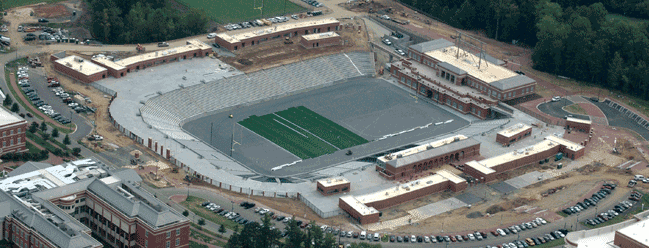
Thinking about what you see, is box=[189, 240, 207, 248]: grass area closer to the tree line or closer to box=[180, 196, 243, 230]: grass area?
the tree line

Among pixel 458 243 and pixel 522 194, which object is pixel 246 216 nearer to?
pixel 458 243

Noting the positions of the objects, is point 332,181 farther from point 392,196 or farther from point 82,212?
point 82,212

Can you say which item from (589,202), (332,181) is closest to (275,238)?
(332,181)

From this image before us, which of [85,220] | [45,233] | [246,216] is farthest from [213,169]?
[45,233]

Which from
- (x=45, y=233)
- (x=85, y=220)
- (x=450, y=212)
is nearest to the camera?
(x=45, y=233)

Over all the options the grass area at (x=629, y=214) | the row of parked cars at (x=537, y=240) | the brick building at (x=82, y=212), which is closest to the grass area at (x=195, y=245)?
the brick building at (x=82, y=212)

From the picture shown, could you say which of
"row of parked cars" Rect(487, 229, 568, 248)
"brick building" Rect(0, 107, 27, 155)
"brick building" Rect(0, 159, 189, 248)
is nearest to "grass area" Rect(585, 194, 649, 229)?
"row of parked cars" Rect(487, 229, 568, 248)

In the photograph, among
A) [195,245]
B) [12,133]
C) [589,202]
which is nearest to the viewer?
[195,245]
